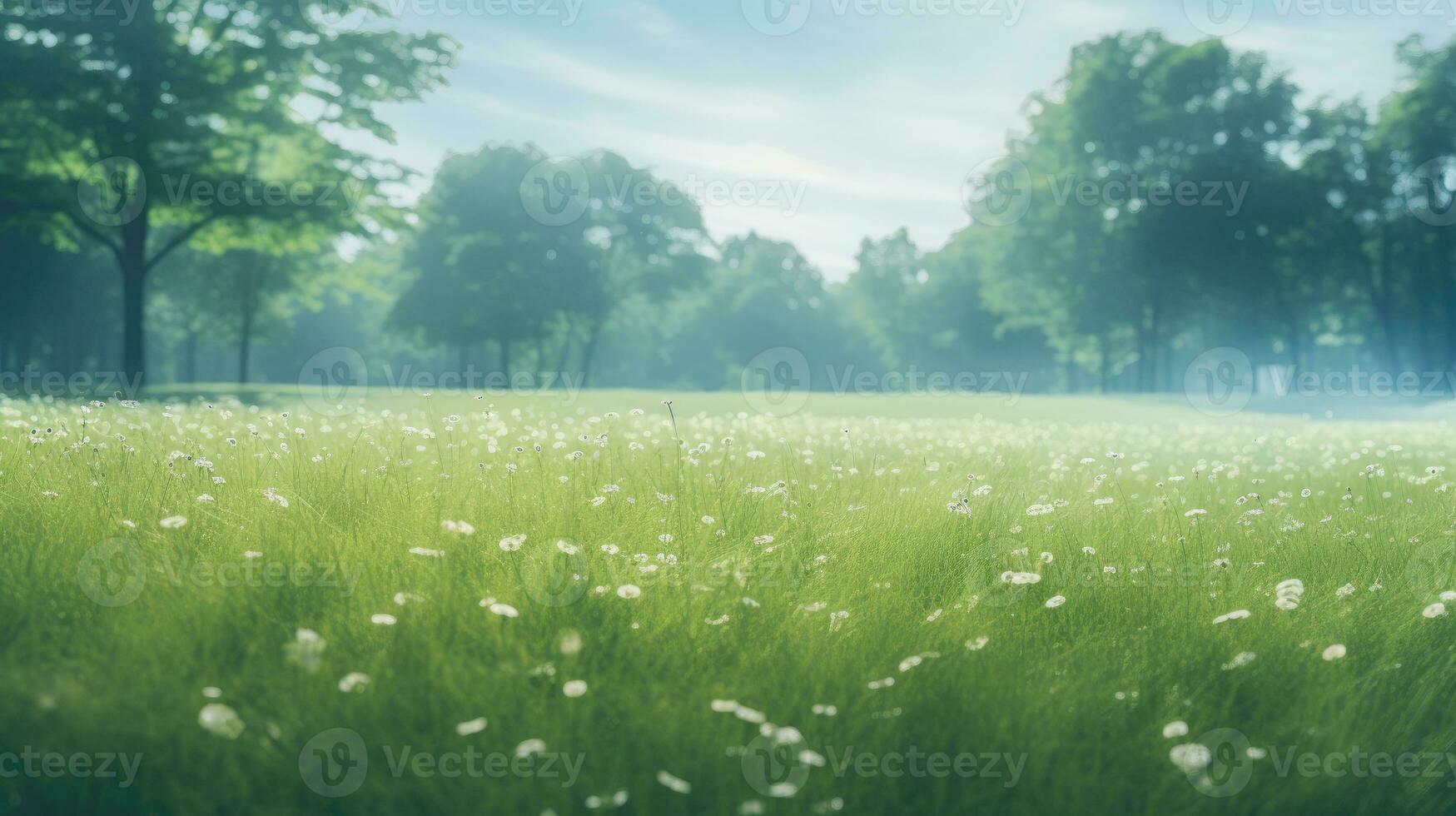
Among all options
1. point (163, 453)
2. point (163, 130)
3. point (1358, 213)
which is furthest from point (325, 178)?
point (1358, 213)

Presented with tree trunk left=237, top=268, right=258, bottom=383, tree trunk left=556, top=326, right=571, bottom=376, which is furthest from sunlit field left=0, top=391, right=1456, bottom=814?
tree trunk left=556, top=326, right=571, bottom=376

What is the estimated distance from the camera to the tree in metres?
22.1

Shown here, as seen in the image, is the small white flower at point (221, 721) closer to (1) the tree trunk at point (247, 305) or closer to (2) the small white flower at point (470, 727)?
(2) the small white flower at point (470, 727)

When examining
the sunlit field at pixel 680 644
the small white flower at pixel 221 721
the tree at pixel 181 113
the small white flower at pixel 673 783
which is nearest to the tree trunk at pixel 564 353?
the tree at pixel 181 113

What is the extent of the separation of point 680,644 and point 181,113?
23812mm

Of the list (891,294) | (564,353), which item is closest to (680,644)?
(564,353)

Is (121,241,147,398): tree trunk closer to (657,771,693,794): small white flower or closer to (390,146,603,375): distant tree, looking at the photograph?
(657,771,693,794): small white flower

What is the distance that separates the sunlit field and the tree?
18757 millimetres

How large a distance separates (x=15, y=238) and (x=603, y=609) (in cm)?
4372

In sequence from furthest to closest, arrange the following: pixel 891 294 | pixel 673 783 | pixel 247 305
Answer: pixel 891 294
pixel 247 305
pixel 673 783

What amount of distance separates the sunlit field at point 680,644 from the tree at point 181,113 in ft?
61.5

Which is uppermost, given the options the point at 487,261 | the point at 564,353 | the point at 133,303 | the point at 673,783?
the point at 487,261

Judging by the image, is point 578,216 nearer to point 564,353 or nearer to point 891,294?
point 564,353

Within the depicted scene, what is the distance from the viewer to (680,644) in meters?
4.04
